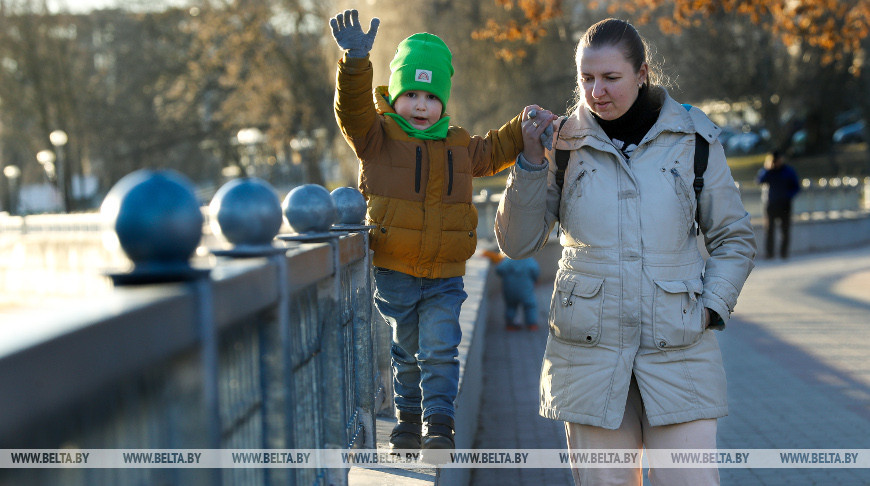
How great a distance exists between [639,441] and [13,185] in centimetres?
5688

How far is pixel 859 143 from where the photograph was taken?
55500mm

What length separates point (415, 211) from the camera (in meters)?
3.61

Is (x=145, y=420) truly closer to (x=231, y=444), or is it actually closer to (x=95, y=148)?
(x=231, y=444)

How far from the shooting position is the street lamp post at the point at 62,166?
40.8 m

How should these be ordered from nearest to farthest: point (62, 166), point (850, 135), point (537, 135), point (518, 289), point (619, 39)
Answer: point (619, 39) < point (537, 135) < point (518, 289) < point (62, 166) < point (850, 135)

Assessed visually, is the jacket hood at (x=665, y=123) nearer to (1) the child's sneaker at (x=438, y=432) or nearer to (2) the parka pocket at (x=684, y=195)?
(2) the parka pocket at (x=684, y=195)

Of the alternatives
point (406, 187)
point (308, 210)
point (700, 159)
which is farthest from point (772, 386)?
point (308, 210)

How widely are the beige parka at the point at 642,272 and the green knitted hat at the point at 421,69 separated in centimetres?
95

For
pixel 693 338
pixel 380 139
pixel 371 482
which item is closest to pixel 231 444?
pixel 371 482

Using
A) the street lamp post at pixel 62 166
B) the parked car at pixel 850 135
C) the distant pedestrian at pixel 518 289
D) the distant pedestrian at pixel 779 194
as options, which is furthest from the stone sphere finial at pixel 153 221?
the parked car at pixel 850 135

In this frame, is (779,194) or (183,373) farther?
(779,194)

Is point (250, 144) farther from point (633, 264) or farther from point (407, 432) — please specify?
point (633, 264)

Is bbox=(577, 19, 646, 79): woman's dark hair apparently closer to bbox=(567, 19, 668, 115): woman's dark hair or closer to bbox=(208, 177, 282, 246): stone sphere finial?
bbox=(567, 19, 668, 115): woman's dark hair

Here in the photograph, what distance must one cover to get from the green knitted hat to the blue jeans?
751 mm
